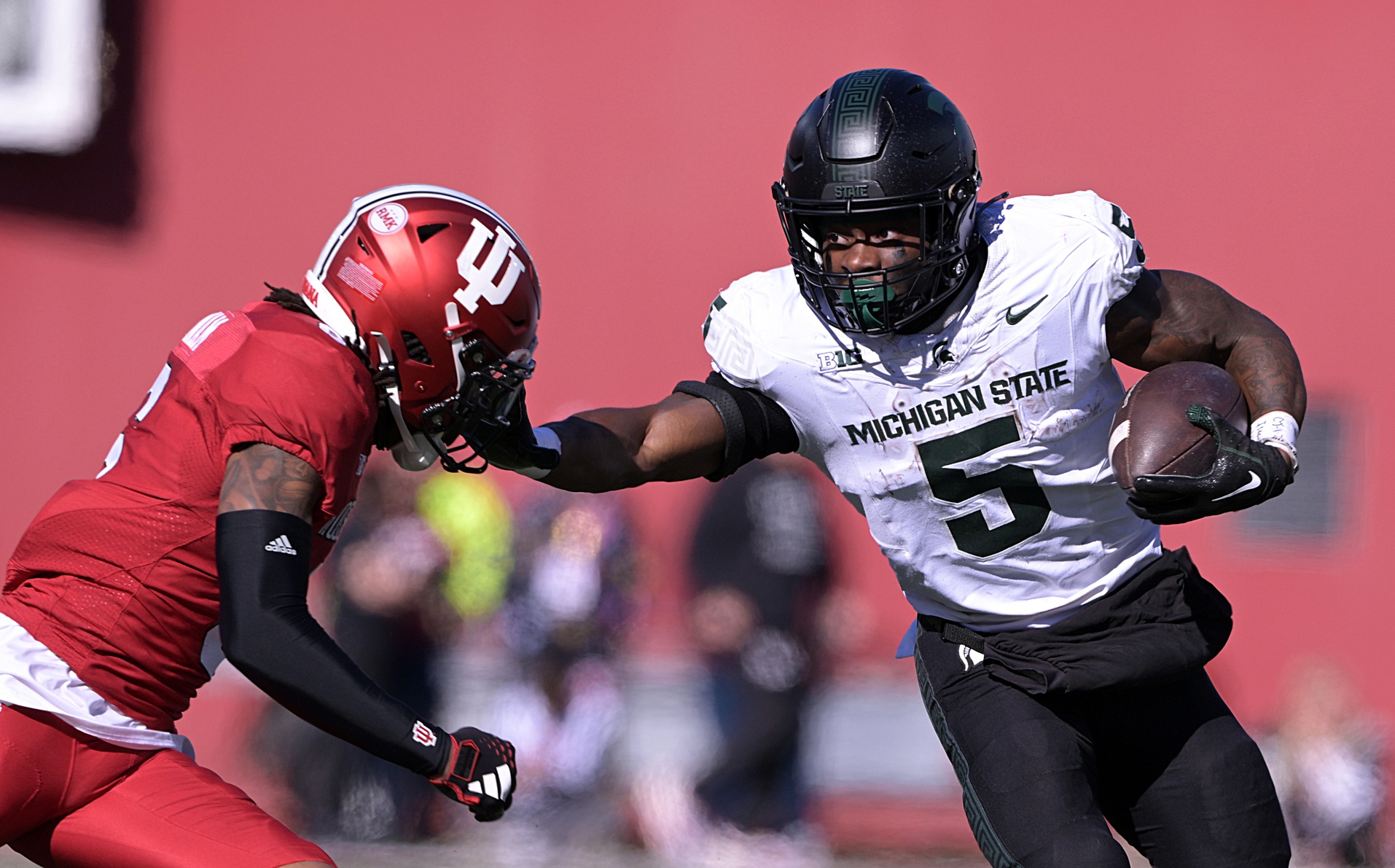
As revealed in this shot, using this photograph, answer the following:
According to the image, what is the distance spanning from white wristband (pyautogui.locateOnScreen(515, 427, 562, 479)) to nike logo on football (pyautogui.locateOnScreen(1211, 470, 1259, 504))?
130 centimetres

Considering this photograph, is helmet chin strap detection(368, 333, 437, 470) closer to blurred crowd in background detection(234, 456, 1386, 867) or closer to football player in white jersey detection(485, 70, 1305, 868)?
football player in white jersey detection(485, 70, 1305, 868)

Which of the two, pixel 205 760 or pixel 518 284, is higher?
pixel 518 284

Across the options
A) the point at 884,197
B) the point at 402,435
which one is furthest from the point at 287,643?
the point at 884,197

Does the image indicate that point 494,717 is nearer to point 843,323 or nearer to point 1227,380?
point 843,323

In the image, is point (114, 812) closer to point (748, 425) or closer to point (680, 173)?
point (748, 425)

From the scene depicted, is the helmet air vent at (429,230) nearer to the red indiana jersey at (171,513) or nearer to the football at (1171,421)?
the red indiana jersey at (171,513)

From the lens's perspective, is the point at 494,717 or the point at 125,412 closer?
the point at 494,717

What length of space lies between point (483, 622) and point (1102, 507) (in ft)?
9.33

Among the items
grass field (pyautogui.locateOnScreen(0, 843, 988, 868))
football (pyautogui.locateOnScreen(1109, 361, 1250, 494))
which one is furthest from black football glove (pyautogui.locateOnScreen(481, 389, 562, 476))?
grass field (pyautogui.locateOnScreen(0, 843, 988, 868))

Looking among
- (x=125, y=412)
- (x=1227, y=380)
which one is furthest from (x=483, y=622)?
(x=1227, y=380)

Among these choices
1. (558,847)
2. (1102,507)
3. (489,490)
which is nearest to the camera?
(1102,507)

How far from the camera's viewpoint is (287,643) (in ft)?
6.56

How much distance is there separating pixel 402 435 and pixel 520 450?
0.94 feet

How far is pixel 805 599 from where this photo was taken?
15.9ft
